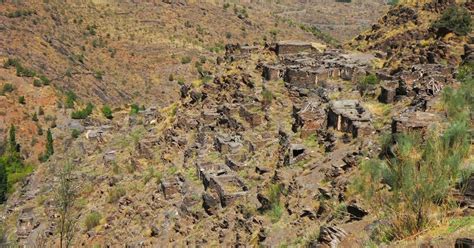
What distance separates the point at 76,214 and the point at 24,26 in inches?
2247

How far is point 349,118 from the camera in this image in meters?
16.6

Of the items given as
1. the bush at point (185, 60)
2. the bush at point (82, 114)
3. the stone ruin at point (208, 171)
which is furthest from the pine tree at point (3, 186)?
the bush at point (185, 60)

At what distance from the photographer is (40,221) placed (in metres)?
26.7

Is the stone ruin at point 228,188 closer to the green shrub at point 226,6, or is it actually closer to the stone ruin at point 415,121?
the stone ruin at point 415,121

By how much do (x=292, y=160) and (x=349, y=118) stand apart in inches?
82.7

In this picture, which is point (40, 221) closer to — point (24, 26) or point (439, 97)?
point (439, 97)

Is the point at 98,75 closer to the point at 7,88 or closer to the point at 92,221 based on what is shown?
the point at 7,88

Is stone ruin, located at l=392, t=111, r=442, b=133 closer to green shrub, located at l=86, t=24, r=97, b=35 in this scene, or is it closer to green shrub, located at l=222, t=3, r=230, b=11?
green shrub, located at l=86, t=24, r=97, b=35

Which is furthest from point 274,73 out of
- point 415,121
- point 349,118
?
point 415,121

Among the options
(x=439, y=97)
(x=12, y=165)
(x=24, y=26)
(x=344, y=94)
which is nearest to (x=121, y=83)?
(x=24, y=26)

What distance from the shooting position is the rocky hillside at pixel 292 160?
916 centimetres

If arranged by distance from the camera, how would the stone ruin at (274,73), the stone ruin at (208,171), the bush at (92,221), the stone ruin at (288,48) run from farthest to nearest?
the stone ruin at (288,48), the stone ruin at (274,73), the bush at (92,221), the stone ruin at (208,171)

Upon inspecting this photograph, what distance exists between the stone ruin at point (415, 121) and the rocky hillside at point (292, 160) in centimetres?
6

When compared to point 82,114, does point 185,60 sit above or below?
above
